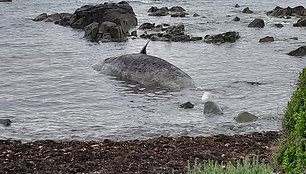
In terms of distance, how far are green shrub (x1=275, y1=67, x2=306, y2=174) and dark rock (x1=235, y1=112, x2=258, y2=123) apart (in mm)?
5505

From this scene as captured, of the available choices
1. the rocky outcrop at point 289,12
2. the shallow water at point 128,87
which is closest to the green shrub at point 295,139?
the shallow water at point 128,87

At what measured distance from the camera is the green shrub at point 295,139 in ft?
16.5

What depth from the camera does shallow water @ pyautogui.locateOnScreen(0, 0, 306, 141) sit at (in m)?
10.9

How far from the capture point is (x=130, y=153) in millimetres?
8250

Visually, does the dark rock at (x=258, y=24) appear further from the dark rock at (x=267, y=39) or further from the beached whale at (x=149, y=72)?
the beached whale at (x=149, y=72)

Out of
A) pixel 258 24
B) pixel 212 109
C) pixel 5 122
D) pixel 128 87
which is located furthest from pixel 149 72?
pixel 258 24

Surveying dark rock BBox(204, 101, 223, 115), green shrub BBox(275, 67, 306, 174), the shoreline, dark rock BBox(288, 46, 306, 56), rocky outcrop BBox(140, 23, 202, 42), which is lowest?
rocky outcrop BBox(140, 23, 202, 42)

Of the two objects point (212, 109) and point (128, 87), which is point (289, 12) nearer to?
point (128, 87)

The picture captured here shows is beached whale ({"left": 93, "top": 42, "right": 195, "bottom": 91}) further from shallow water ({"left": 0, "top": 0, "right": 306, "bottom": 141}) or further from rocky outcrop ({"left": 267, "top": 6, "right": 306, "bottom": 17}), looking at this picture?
rocky outcrop ({"left": 267, "top": 6, "right": 306, "bottom": 17})

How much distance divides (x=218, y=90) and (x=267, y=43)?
11.9 metres

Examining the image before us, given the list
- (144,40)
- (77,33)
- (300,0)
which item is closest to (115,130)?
(144,40)

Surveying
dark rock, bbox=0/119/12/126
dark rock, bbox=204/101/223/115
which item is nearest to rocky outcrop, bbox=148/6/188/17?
dark rock, bbox=204/101/223/115

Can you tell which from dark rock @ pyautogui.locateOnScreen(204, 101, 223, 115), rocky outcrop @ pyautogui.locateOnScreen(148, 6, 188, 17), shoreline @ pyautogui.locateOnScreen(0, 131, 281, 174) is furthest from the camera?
rocky outcrop @ pyautogui.locateOnScreen(148, 6, 188, 17)

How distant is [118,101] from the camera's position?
44.0 feet
